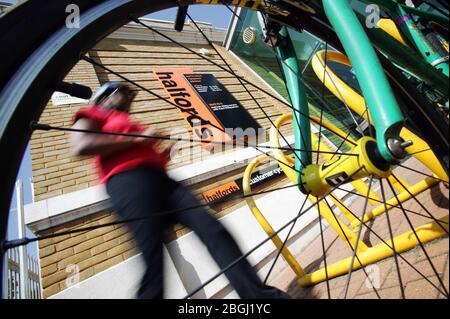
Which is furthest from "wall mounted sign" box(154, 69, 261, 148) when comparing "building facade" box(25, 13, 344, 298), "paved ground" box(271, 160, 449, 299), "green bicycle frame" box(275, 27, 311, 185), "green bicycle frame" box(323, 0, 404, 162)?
"green bicycle frame" box(323, 0, 404, 162)

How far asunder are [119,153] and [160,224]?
370 mm

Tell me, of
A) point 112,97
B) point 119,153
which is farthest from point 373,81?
point 112,97

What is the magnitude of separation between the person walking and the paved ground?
463 millimetres

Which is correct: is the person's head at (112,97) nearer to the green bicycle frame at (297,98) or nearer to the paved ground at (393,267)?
the green bicycle frame at (297,98)

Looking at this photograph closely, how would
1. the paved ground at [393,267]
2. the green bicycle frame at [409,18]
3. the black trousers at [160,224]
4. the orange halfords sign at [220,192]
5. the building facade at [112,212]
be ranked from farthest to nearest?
the orange halfords sign at [220,192], the building facade at [112,212], the green bicycle frame at [409,18], the paved ground at [393,267], the black trousers at [160,224]

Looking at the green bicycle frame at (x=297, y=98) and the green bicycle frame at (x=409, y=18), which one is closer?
the green bicycle frame at (x=297, y=98)

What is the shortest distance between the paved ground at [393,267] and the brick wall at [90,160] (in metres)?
1.14

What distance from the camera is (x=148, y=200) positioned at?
3.27 ft

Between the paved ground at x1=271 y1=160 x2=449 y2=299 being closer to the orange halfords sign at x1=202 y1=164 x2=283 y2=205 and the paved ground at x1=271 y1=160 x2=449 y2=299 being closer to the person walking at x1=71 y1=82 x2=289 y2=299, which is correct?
the person walking at x1=71 y1=82 x2=289 y2=299

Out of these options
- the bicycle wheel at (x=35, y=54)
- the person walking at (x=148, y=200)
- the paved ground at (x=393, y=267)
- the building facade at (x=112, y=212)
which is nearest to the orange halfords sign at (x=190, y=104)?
the building facade at (x=112, y=212)

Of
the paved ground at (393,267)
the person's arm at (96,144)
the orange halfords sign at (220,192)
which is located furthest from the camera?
the orange halfords sign at (220,192)

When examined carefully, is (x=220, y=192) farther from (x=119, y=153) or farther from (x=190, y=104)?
(x=119, y=153)

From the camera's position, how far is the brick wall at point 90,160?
8.45ft

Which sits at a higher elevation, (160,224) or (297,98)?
(297,98)
